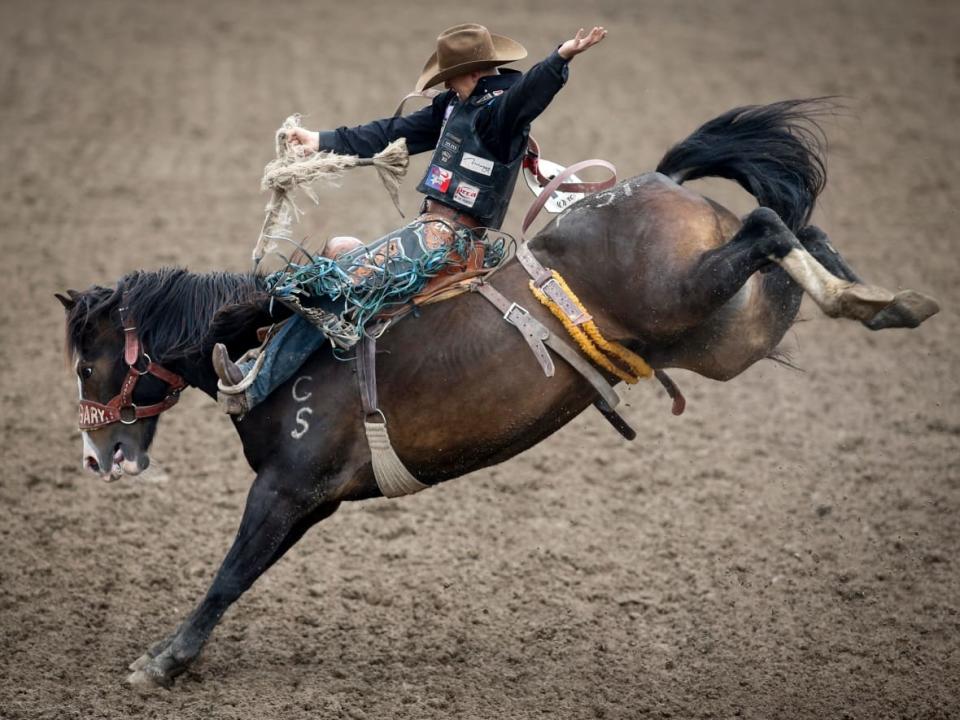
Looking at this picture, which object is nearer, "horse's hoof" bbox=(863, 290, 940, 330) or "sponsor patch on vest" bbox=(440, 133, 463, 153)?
"horse's hoof" bbox=(863, 290, 940, 330)

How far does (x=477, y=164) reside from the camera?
13.5ft

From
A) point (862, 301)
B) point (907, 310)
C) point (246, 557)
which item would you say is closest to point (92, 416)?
point (246, 557)

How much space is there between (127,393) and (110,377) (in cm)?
11

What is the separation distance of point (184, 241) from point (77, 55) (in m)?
5.33

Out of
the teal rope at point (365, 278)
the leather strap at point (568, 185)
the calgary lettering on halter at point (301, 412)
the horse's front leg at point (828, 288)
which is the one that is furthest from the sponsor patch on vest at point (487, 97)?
the calgary lettering on halter at point (301, 412)

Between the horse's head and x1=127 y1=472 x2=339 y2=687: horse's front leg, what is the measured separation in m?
0.62

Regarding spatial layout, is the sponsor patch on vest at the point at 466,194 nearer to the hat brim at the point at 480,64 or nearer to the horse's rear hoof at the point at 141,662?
the hat brim at the point at 480,64

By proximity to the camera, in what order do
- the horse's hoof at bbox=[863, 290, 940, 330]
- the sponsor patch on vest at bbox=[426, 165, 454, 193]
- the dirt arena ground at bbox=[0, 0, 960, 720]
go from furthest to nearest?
1. the dirt arena ground at bbox=[0, 0, 960, 720]
2. the sponsor patch on vest at bbox=[426, 165, 454, 193]
3. the horse's hoof at bbox=[863, 290, 940, 330]

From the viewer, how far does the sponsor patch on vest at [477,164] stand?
410 centimetres

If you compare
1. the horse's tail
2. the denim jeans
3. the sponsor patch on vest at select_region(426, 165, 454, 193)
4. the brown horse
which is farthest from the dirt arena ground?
the horse's tail

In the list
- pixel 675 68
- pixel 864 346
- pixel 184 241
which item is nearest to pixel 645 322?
pixel 864 346

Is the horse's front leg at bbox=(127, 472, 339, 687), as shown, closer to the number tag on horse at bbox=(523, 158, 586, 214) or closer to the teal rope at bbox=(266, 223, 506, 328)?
the teal rope at bbox=(266, 223, 506, 328)

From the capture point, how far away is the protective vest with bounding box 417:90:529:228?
161 inches

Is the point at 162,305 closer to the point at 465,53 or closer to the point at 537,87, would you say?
the point at 465,53
